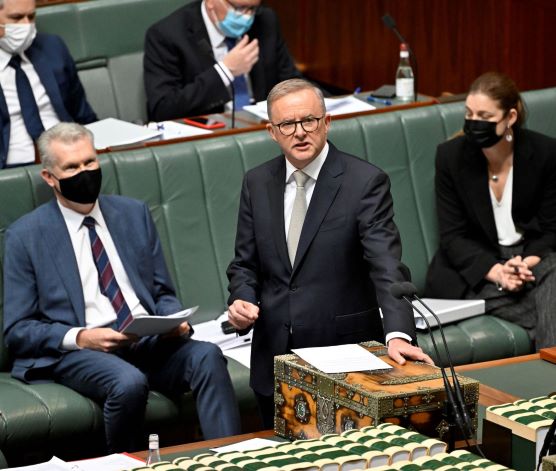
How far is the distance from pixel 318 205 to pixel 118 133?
1566mm

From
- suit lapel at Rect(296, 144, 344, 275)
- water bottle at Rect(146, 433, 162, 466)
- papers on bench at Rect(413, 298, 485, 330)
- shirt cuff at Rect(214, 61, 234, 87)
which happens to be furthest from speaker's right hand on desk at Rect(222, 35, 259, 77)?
water bottle at Rect(146, 433, 162, 466)

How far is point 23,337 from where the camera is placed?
14.0 ft

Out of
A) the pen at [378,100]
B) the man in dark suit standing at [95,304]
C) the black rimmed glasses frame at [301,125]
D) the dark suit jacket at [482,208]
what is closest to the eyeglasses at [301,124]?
the black rimmed glasses frame at [301,125]

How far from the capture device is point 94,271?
437 cm

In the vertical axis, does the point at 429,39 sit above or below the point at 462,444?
above

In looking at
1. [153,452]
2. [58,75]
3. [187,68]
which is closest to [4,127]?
[58,75]

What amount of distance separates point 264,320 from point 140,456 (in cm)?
79

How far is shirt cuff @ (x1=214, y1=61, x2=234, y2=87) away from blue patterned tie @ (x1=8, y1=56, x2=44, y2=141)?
0.81m

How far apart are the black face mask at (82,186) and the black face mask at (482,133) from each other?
1.44m

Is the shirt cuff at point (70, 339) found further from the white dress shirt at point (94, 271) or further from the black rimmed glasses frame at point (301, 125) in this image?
the black rimmed glasses frame at point (301, 125)

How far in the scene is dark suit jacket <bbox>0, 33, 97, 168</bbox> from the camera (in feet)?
18.1

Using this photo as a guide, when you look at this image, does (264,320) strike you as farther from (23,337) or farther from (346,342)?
(23,337)

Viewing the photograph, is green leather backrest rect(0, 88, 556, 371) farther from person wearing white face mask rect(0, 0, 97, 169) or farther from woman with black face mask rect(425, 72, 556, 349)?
person wearing white face mask rect(0, 0, 97, 169)

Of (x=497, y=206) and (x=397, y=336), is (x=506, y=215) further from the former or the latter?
(x=397, y=336)
